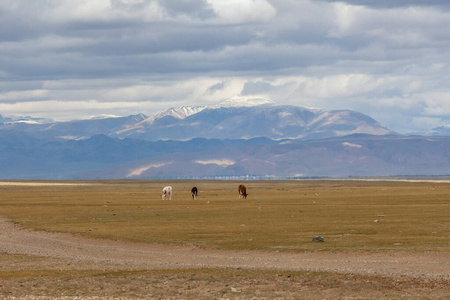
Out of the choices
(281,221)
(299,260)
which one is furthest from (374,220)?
(299,260)

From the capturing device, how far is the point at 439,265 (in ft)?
98.2

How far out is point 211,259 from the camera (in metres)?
34.5

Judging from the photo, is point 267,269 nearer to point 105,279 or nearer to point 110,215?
point 105,279

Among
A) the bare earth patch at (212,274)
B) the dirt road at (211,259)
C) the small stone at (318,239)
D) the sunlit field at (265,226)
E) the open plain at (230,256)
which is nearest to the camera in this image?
the bare earth patch at (212,274)

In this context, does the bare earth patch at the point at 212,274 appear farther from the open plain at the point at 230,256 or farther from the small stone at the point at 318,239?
the small stone at the point at 318,239

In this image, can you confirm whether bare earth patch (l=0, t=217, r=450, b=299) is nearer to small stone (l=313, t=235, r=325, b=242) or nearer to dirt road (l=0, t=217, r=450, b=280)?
dirt road (l=0, t=217, r=450, b=280)

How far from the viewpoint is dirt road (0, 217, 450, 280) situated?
29609 mm

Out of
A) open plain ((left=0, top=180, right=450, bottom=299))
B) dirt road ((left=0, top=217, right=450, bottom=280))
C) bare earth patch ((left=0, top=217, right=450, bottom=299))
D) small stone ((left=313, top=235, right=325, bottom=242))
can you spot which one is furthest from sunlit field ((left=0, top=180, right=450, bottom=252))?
bare earth patch ((left=0, top=217, right=450, bottom=299))

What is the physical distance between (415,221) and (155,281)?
90.9 feet

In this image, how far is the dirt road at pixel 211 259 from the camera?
1166 inches

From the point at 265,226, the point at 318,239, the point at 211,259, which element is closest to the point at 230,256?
the point at 211,259

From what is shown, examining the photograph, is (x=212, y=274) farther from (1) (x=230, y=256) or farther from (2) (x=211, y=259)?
(1) (x=230, y=256)

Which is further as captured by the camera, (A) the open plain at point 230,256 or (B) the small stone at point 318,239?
(B) the small stone at point 318,239

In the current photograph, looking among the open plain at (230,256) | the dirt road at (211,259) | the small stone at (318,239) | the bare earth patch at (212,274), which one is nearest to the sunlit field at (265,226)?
the open plain at (230,256)
